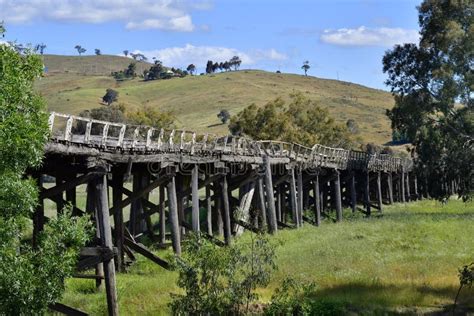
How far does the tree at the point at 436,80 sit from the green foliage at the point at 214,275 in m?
20.5

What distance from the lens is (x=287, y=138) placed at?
56.6 metres

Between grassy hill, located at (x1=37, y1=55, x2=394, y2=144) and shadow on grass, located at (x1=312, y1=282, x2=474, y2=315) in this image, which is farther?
grassy hill, located at (x1=37, y1=55, x2=394, y2=144)

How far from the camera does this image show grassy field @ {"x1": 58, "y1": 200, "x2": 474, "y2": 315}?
17.1m

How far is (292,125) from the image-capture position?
5925 cm

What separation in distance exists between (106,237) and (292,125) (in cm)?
4368

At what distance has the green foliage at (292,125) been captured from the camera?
186ft

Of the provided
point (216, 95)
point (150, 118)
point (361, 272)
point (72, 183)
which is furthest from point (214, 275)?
point (216, 95)

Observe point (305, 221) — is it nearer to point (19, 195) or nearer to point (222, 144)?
point (222, 144)

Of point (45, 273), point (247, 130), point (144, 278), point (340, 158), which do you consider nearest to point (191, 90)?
point (247, 130)

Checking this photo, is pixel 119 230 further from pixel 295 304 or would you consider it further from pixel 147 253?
pixel 295 304

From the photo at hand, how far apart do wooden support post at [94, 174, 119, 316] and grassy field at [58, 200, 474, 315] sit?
64 centimetres

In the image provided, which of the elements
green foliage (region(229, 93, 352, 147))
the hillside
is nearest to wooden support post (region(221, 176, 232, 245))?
green foliage (region(229, 93, 352, 147))

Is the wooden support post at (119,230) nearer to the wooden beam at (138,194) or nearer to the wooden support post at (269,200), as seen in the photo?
the wooden beam at (138,194)

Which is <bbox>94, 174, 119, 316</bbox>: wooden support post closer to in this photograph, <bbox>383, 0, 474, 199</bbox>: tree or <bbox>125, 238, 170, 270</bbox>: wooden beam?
<bbox>125, 238, 170, 270</bbox>: wooden beam
